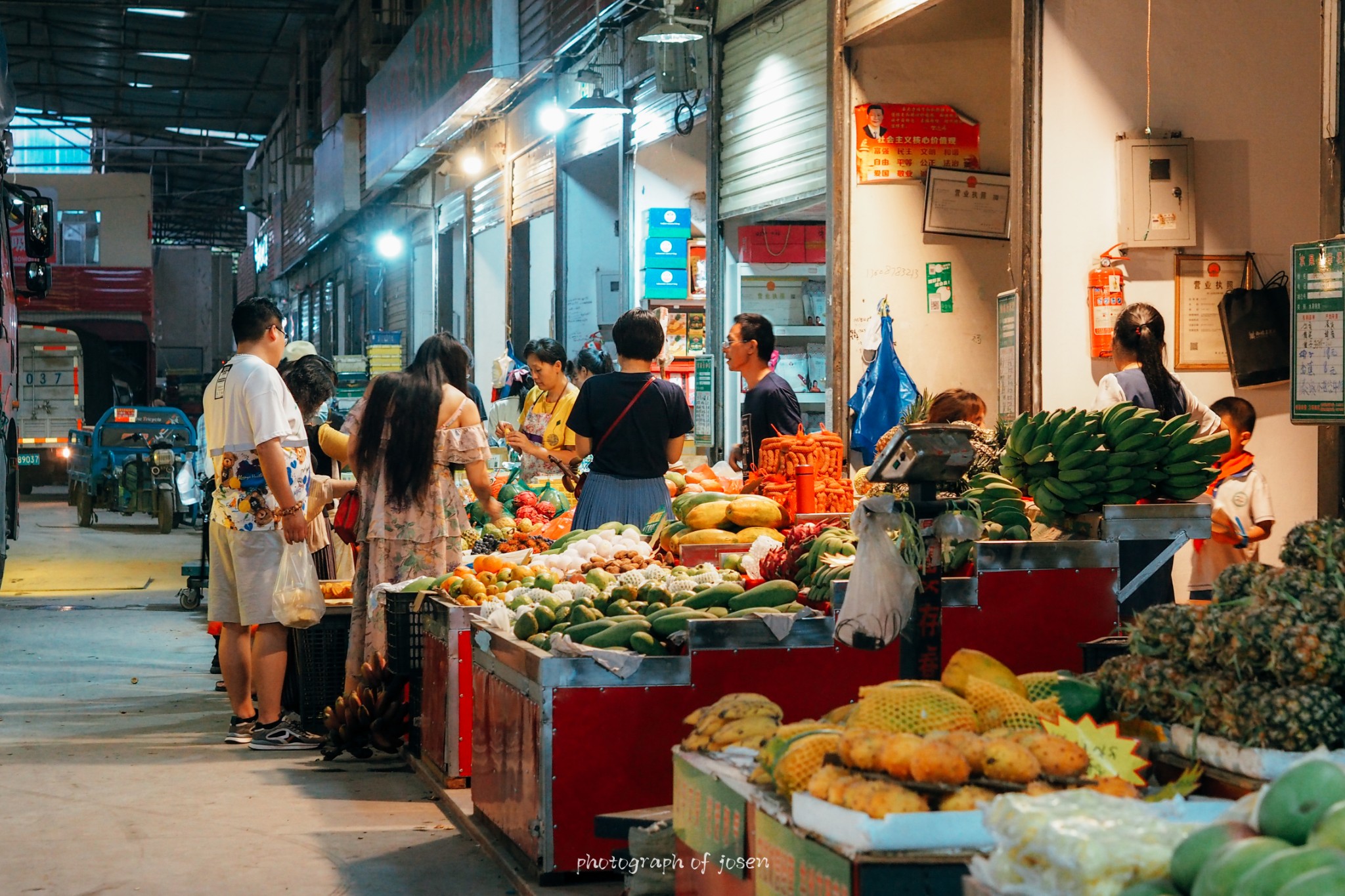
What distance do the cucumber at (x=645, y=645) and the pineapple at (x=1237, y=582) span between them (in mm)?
1881

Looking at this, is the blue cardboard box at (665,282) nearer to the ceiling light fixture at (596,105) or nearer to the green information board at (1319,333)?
the ceiling light fixture at (596,105)

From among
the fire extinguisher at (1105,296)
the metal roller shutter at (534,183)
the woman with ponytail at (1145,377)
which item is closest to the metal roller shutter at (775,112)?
the fire extinguisher at (1105,296)

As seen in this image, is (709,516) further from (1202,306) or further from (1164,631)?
(1164,631)

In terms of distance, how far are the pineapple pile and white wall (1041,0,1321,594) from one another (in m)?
3.93

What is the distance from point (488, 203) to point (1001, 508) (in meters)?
14.1

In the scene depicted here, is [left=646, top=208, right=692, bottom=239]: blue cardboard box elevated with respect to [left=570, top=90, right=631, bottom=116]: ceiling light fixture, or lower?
lower

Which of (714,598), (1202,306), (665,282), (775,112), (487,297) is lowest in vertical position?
(714,598)

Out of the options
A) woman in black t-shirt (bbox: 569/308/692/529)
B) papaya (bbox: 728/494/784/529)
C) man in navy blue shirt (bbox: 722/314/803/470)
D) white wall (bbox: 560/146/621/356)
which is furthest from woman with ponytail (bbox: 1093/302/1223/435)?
white wall (bbox: 560/146/621/356)

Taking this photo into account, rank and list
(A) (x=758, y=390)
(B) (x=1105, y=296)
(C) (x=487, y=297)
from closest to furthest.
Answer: (B) (x=1105, y=296)
(A) (x=758, y=390)
(C) (x=487, y=297)

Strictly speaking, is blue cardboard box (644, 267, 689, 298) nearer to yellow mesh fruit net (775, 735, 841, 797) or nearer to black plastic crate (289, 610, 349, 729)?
black plastic crate (289, 610, 349, 729)

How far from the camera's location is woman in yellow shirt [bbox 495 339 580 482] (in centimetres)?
1004

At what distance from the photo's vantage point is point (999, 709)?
329 cm

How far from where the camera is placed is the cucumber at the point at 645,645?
15.8ft

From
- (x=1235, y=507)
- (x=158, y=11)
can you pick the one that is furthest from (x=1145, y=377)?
(x=158, y=11)
